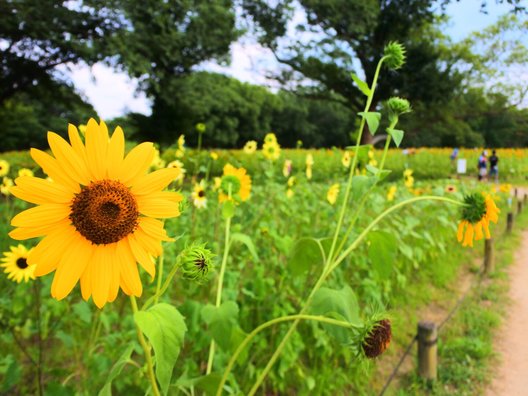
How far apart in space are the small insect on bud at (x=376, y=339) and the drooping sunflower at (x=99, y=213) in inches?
12.7

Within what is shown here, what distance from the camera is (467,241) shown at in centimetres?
80

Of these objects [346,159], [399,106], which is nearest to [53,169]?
[399,106]

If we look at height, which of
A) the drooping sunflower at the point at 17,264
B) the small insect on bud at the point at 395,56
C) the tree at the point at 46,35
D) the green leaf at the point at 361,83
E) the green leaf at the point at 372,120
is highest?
the tree at the point at 46,35

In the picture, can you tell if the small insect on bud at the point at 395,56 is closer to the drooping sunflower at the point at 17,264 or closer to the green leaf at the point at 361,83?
the green leaf at the point at 361,83

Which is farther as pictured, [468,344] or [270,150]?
[270,150]

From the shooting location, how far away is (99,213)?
423mm

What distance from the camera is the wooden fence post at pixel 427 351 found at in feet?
5.49

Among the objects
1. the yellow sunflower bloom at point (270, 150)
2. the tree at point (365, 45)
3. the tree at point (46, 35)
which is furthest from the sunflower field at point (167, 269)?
the tree at point (365, 45)

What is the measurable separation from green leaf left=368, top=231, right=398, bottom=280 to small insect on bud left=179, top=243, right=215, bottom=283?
41 centimetres

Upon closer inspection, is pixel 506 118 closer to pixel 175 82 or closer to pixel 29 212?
pixel 175 82

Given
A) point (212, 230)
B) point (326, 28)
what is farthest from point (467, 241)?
point (326, 28)

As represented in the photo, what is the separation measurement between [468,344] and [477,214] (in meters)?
1.39

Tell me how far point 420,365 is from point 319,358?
0.42 meters

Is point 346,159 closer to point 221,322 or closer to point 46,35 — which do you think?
point 221,322
